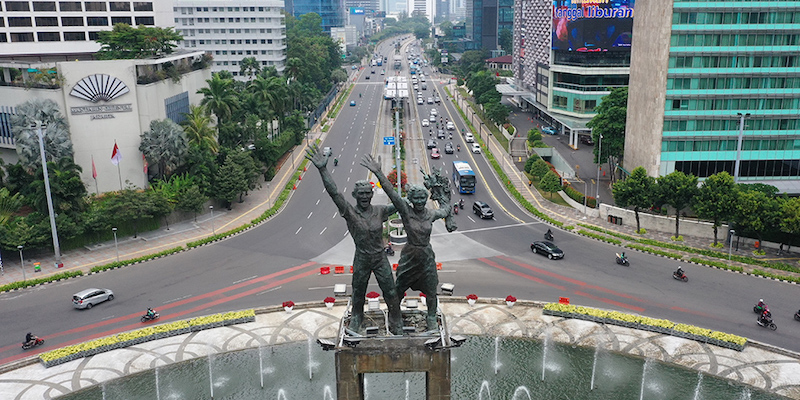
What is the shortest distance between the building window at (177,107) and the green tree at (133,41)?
6.32 metres

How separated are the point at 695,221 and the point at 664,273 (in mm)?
14678

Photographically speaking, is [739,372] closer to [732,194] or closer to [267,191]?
[732,194]

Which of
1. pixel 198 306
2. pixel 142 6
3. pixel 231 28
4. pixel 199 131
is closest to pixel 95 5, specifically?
pixel 142 6

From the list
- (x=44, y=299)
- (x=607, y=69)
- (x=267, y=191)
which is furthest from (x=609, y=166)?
(x=44, y=299)

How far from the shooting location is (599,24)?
121875mm

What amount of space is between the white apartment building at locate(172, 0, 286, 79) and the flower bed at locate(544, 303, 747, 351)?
129 metres

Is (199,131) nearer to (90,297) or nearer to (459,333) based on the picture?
(90,297)

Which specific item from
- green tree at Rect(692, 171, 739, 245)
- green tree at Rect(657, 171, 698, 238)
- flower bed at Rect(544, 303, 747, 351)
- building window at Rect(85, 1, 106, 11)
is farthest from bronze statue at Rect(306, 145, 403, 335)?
building window at Rect(85, 1, 106, 11)

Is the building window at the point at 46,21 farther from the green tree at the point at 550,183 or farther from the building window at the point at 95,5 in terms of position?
the green tree at the point at 550,183

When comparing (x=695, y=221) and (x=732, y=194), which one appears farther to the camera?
(x=695, y=221)

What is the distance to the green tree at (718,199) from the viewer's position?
212ft

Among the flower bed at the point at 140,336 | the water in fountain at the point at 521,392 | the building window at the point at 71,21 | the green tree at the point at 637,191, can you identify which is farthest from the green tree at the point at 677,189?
the building window at the point at 71,21

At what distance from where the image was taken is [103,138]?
264ft

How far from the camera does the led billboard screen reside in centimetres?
12100
